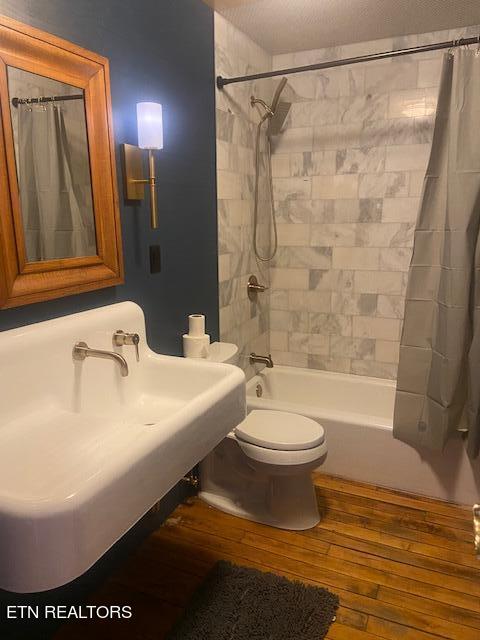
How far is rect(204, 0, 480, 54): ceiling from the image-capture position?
222 cm

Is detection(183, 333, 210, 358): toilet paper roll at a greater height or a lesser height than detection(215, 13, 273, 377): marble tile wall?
lesser

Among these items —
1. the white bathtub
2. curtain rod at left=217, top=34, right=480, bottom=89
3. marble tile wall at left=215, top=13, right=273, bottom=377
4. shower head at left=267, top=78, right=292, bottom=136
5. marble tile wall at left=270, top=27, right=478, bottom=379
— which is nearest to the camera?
curtain rod at left=217, top=34, right=480, bottom=89

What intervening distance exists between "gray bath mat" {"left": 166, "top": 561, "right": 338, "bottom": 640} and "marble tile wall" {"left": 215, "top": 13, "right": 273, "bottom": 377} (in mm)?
1223

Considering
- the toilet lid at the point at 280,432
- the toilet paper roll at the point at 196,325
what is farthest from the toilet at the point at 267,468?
the toilet paper roll at the point at 196,325

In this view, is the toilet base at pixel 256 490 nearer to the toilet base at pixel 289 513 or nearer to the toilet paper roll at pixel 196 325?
the toilet base at pixel 289 513

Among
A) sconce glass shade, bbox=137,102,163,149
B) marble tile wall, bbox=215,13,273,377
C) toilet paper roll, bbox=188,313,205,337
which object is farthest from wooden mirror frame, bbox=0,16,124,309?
marble tile wall, bbox=215,13,273,377

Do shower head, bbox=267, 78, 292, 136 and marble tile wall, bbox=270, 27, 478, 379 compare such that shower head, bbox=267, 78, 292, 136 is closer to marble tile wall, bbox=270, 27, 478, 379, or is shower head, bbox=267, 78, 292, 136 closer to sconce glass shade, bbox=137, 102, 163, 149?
marble tile wall, bbox=270, 27, 478, 379

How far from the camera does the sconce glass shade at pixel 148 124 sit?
1.71 m

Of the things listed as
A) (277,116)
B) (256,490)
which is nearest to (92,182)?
(256,490)

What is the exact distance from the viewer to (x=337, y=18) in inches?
93.7

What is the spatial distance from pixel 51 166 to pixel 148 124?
1.45 feet

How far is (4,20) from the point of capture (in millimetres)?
1240

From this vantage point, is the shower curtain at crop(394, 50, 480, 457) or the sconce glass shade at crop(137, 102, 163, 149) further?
the shower curtain at crop(394, 50, 480, 457)

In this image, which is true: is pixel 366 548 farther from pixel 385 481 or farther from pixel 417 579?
pixel 385 481
